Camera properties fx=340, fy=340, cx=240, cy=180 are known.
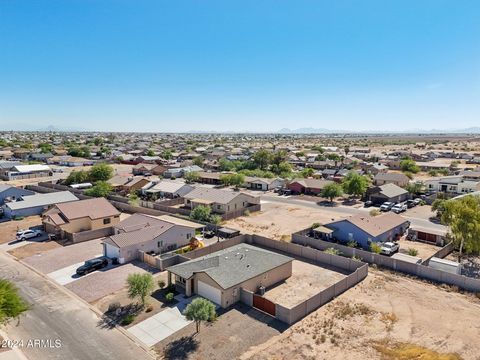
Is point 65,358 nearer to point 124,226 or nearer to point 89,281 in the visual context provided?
point 89,281

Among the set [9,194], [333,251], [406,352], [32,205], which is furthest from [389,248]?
[9,194]

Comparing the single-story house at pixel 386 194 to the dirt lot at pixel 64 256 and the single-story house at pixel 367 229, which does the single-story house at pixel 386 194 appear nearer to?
the single-story house at pixel 367 229

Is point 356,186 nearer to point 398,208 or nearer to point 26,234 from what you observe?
point 398,208

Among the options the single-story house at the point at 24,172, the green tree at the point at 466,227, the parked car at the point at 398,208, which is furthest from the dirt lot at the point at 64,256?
the single-story house at the point at 24,172

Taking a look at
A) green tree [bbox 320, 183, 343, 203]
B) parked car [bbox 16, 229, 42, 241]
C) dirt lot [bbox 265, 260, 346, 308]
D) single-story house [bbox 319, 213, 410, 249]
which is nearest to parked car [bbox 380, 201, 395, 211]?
green tree [bbox 320, 183, 343, 203]

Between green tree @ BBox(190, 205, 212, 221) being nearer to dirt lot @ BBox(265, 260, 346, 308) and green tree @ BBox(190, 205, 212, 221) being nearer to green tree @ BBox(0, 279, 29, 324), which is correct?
dirt lot @ BBox(265, 260, 346, 308)

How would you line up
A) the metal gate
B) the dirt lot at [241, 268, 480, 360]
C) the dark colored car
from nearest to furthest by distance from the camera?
the dirt lot at [241, 268, 480, 360] → the metal gate → the dark colored car

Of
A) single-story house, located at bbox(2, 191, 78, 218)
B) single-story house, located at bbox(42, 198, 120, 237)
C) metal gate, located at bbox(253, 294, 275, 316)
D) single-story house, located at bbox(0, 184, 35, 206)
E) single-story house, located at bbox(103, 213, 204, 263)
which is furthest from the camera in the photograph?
single-story house, located at bbox(0, 184, 35, 206)
